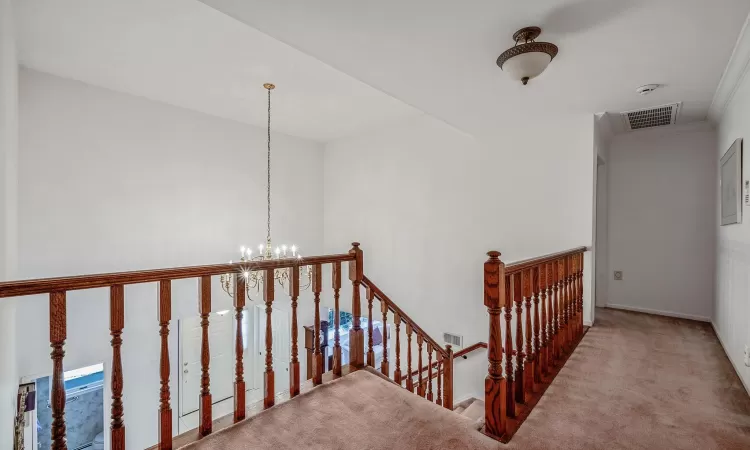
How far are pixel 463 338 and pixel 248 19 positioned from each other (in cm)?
439

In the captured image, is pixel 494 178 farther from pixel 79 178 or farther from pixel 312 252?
pixel 79 178

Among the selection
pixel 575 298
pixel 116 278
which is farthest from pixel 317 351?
pixel 575 298

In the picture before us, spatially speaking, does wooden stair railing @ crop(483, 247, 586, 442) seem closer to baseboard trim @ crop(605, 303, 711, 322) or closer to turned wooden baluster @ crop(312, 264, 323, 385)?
turned wooden baluster @ crop(312, 264, 323, 385)

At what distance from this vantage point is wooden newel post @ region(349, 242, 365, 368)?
268 centimetres

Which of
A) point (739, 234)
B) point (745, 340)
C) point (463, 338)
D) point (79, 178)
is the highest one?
point (79, 178)

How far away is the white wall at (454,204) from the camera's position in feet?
13.0

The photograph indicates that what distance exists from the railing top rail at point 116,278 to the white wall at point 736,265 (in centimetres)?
322

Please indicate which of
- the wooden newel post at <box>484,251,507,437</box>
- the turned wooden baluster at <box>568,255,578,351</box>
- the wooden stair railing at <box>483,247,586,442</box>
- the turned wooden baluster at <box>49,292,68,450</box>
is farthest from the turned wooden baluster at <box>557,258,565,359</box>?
the turned wooden baluster at <box>49,292,68,450</box>

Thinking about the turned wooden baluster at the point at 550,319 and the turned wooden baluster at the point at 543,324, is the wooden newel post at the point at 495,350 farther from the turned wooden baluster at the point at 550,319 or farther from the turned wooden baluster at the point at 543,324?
the turned wooden baluster at the point at 550,319

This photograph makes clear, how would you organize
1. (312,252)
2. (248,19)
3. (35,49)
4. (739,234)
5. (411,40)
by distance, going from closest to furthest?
(248,19) → (411,40) → (739,234) → (35,49) → (312,252)

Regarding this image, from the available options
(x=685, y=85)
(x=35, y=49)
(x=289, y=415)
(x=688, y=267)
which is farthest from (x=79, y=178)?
(x=688, y=267)

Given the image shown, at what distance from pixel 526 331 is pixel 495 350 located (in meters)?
0.56

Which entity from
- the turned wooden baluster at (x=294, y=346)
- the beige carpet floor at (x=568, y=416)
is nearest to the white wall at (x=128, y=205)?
the turned wooden baluster at (x=294, y=346)

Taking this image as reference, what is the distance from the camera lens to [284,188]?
5977 millimetres
